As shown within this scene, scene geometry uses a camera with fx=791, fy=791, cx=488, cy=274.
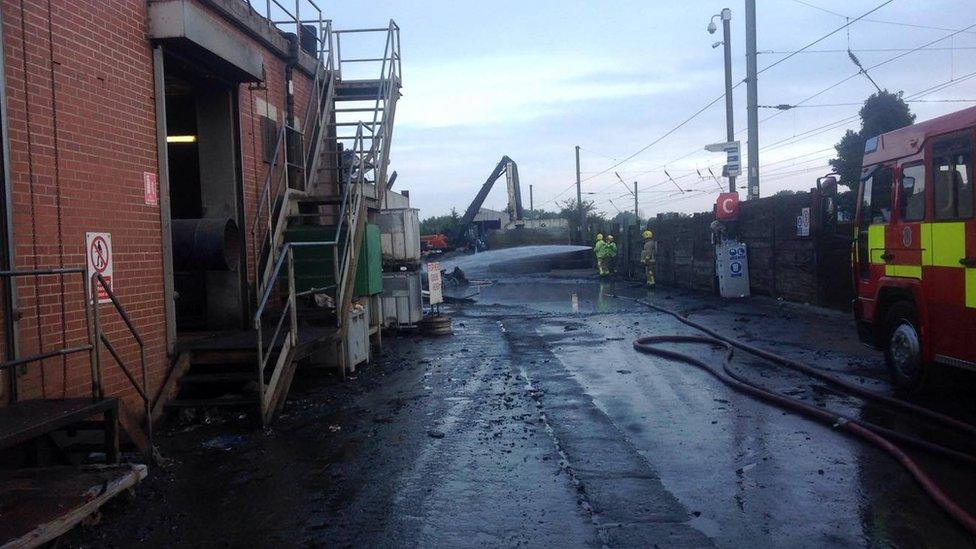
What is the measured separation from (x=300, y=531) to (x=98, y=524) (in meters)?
1.41

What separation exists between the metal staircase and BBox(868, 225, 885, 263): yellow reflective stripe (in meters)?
6.77

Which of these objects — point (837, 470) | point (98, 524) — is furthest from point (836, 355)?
point (98, 524)

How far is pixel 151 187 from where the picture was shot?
27.9 ft

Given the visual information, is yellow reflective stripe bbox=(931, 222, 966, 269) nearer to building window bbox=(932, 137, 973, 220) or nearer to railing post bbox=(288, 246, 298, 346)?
building window bbox=(932, 137, 973, 220)

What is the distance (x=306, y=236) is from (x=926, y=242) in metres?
8.04

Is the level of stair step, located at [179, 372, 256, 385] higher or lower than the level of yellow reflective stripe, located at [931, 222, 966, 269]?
lower

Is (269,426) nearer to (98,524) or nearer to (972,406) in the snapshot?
(98,524)

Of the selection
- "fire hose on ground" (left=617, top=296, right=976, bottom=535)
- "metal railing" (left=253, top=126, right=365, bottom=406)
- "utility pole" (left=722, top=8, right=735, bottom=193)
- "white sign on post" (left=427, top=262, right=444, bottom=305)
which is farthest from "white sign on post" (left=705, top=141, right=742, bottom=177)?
"metal railing" (left=253, top=126, right=365, bottom=406)

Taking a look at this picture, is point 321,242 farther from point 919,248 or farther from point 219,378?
point 919,248

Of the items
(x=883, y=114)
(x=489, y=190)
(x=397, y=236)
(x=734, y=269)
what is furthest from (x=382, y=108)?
(x=489, y=190)

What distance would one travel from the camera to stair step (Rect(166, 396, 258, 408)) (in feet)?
26.8

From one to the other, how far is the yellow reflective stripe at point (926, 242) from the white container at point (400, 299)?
9.78 metres

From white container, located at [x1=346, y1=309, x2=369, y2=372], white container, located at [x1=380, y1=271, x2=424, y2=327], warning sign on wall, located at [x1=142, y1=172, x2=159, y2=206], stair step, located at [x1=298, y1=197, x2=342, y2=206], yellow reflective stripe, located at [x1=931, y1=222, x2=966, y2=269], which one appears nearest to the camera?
yellow reflective stripe, located at [x1=931, y1=222, x2=966, y2=269]

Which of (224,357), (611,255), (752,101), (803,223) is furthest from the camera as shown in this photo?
(611,255)
